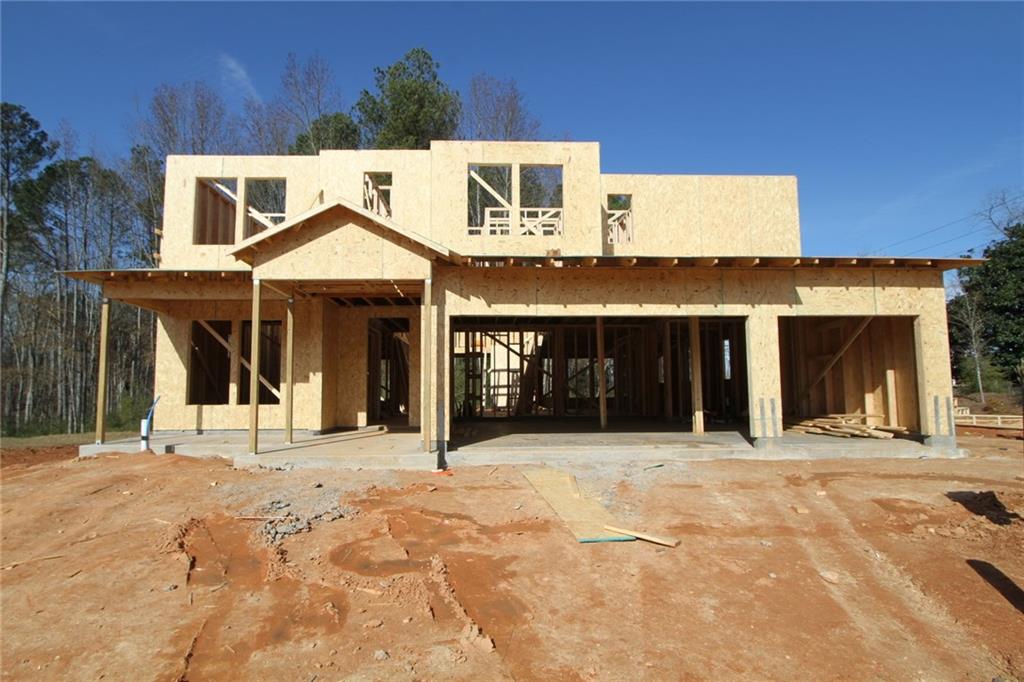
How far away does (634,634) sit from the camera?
458 cm

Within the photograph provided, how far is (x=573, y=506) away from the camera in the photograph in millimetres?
7871

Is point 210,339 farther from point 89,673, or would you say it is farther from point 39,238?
point 39,238

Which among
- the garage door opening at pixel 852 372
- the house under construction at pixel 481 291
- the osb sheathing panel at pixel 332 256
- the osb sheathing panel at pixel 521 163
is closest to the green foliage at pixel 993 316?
the garage door opening at pixel 852 372

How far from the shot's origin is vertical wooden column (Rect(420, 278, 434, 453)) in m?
10.6

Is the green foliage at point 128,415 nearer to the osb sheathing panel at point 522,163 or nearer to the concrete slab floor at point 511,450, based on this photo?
the concrete slab floor at point 511,450

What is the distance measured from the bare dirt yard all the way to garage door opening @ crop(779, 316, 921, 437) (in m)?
4.07

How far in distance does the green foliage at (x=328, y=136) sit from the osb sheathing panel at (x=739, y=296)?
19004 mm

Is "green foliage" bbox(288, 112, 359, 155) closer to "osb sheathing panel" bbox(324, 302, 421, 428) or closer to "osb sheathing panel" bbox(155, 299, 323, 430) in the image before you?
"osb sheathing panel" bbox(155, 299, 323, 430)

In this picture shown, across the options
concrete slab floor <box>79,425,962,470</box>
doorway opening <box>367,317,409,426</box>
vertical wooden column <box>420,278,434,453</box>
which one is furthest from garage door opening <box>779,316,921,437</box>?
doorway opening <box>367,317,409,426</box>

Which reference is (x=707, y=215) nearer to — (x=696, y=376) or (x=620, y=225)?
(x=620, y=225)

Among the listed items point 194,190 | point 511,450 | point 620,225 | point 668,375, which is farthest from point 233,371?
point 668,375

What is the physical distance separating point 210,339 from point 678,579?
13832mm

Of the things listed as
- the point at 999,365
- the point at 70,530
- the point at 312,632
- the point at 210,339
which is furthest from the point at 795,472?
the point at 999,365

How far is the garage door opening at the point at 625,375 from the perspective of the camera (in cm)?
1739
